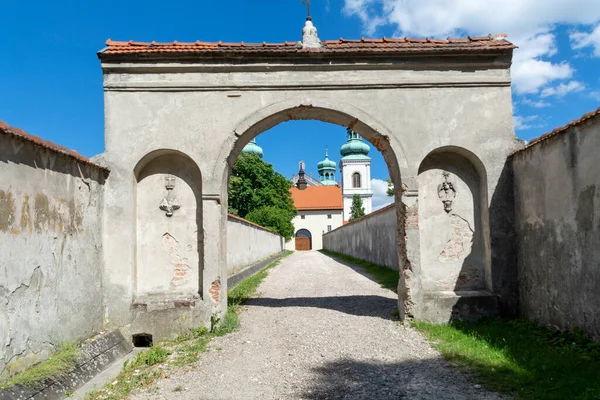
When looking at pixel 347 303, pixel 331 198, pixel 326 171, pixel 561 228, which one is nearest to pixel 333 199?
pixel 331 198

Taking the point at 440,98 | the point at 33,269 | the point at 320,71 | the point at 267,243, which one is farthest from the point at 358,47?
the point at 267,243

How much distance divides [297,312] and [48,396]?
16.6 feet

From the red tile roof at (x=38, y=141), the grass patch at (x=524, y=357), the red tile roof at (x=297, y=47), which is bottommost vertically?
the grass patch at (x=524, y=357)

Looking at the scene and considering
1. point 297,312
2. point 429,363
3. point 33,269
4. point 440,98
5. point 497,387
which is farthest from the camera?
point 297,312

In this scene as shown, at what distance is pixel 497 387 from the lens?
4.59 m

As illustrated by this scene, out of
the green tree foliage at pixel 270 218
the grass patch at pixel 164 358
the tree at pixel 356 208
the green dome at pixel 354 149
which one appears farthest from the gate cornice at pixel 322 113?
the green dome at pixel 354 149

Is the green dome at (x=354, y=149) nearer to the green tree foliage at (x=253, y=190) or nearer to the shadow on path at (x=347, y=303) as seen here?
the green tree foliage at (x=253, y=190)

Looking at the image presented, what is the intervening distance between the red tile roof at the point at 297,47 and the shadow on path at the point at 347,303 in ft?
16.4

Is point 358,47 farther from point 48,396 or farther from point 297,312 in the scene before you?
point 48,396

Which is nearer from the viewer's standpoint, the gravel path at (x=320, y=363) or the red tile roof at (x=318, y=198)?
the gravel path at (x=320, y=363)

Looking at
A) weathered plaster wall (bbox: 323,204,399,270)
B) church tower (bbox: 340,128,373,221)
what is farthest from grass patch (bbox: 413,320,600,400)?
church tower (bbox: 340,128,373,221)

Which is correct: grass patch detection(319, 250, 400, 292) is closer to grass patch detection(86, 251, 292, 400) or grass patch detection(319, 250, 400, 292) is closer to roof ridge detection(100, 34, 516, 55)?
Result: grass patch detection(86, 251, 292, 400)

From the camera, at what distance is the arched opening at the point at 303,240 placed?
6053 centimetres

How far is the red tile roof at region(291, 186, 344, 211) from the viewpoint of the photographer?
62.9 metres
